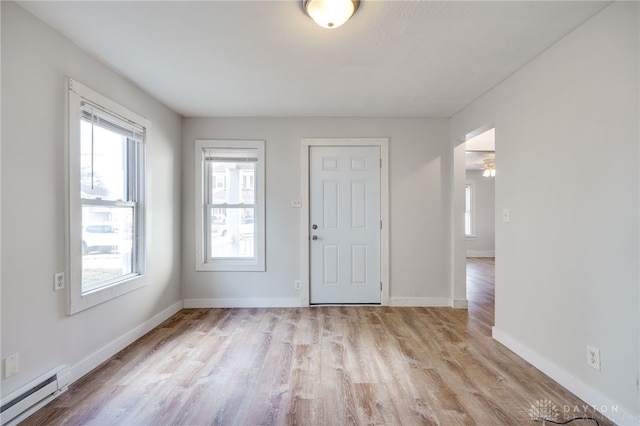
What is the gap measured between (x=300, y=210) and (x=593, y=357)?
9.56 ft

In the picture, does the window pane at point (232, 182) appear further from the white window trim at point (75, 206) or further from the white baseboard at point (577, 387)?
the white baseboard at point (577, 387)

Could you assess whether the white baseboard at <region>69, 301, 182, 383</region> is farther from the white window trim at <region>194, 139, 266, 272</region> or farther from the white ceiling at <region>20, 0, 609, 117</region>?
the white ceiling at <region>20, 0, 609, 117</region>

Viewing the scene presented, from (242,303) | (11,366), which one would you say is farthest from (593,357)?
(11,366)

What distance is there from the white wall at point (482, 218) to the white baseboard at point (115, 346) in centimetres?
782

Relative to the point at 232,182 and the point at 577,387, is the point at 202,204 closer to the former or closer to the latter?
the point at 232,182

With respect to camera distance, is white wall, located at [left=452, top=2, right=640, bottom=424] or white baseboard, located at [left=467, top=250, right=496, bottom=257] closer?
white wall, located at [left=452, top=2, right=640, bottom=424]

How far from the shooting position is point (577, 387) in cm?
191

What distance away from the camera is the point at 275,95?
10.0ft

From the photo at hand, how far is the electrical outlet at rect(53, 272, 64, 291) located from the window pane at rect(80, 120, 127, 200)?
581mm

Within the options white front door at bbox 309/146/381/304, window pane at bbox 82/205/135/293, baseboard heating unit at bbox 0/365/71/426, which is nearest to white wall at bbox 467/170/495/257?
white front door at bbox 309/146/381/304

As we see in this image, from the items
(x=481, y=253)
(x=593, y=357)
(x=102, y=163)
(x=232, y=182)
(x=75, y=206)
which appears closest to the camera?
(x=593, y=357)

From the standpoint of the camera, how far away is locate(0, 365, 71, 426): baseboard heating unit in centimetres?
162

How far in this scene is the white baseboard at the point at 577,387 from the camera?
5.37 feet

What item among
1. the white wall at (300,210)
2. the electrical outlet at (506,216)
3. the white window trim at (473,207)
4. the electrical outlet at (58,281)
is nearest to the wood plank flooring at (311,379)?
the white wall at (300,210)
